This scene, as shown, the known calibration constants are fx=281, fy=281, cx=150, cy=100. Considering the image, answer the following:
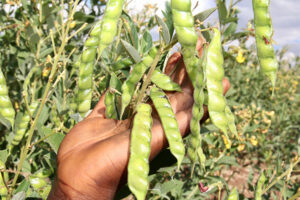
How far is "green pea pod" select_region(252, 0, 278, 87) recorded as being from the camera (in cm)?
95

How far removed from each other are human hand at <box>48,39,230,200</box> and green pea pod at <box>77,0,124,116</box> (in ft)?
0.39

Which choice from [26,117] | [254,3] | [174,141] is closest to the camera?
[254,3]

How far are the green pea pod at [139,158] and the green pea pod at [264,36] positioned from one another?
18.8 inches

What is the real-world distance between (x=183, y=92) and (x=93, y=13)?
184cm

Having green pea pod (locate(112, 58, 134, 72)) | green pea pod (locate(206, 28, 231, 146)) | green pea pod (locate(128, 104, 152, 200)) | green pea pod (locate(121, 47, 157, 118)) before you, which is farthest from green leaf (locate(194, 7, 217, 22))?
green pea pod (locate(128, 104, 152, 200))

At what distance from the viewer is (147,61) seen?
3.67 feet

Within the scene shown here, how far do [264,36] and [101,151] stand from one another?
72cm

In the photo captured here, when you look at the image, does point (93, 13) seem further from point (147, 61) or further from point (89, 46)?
point (147, 61)

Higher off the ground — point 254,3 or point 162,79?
point 254,3

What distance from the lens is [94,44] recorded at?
1254mm

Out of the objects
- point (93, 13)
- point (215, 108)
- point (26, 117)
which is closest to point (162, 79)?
point (215, 108)

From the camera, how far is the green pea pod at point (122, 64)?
1256 mm

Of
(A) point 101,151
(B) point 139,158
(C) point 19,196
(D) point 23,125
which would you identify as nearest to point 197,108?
(B) point 139,158

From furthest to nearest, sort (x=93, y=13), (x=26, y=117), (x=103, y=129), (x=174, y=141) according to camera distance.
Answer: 1. (x=93, y=13)
2. (x=26, y=117)
3. (x=103, y=129)
4. (x=174, y=141)
